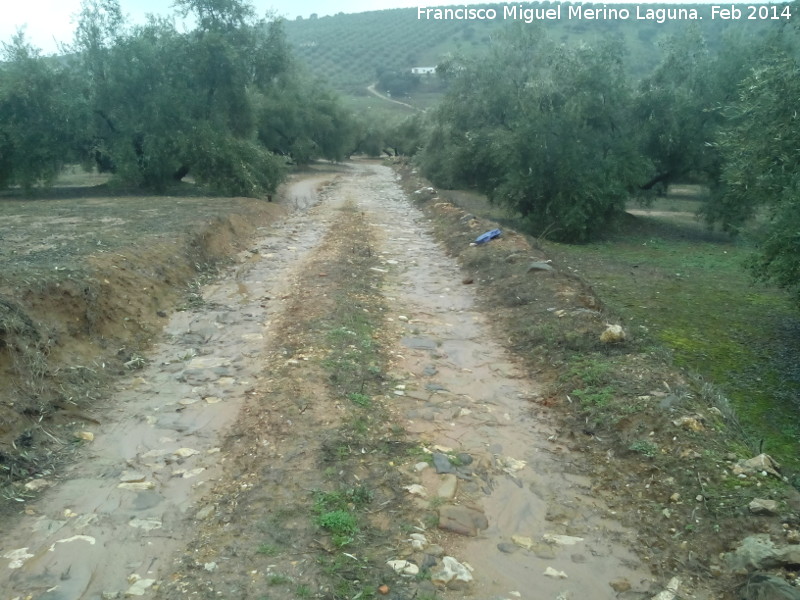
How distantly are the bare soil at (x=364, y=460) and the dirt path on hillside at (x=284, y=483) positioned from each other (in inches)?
0.8

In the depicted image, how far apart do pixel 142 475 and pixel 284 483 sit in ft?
3.85

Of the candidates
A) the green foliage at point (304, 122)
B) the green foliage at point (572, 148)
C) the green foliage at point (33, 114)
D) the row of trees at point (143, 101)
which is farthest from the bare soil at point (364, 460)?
the green foliage at point (304, 122)

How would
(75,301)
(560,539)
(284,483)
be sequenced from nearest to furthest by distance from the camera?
(560,539) → (284,483) → (75,301)

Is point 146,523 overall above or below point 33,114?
below

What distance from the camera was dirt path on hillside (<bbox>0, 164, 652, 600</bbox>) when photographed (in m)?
4.10

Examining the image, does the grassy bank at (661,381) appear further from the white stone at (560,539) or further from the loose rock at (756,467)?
the white stone at (560,539)

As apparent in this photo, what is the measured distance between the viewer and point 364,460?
5.46 meters

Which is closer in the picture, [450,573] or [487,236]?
[450,573]

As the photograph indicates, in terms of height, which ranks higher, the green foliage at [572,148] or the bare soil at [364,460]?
the green foliage at [572,148]

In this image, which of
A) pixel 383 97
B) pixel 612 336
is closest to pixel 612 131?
pixel 612 336

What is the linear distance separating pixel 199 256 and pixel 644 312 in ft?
26.6

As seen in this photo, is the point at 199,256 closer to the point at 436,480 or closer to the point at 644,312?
the point at 644,312

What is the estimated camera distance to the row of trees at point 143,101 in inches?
891

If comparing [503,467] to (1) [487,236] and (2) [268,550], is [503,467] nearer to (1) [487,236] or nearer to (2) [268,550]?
(2) [268,550]
